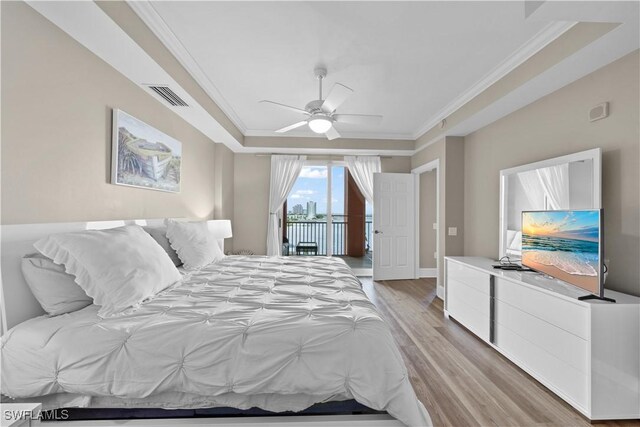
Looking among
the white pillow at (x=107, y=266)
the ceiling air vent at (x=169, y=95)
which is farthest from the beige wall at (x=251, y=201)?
the white pillow at (x=107, y=266)

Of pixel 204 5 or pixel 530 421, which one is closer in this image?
pixel 530 421

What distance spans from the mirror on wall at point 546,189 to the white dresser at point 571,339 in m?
0.65

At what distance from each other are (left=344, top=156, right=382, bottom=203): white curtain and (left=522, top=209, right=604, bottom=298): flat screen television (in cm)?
311

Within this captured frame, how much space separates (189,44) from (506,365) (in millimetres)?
3767

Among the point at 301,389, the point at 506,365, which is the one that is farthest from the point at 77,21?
the point at 506,365

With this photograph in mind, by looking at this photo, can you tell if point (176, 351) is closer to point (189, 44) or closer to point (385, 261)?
point (189, 44)

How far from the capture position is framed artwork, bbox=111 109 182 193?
243 centimetres

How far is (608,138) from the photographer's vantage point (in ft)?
7.31

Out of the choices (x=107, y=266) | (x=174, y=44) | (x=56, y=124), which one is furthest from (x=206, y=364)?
(x=174, y=44)

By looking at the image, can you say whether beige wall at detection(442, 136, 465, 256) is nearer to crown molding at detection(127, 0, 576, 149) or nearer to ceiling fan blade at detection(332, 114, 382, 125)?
crown molding at detection(127, 0, 576, 149)

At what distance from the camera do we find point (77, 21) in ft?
5.89

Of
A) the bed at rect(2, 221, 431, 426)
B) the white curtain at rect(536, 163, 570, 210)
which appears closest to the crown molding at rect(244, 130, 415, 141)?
the white curtain at rect(536, 163, 570, 210)

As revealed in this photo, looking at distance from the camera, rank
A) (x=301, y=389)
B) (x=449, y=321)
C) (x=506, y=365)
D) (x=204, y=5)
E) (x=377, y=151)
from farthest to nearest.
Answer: (x=377, y=151)
(x=449, y=321)
(x=506, y=365)
(x=204, y=5)
(x=301, y=389)

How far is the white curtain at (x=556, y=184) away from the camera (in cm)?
254
